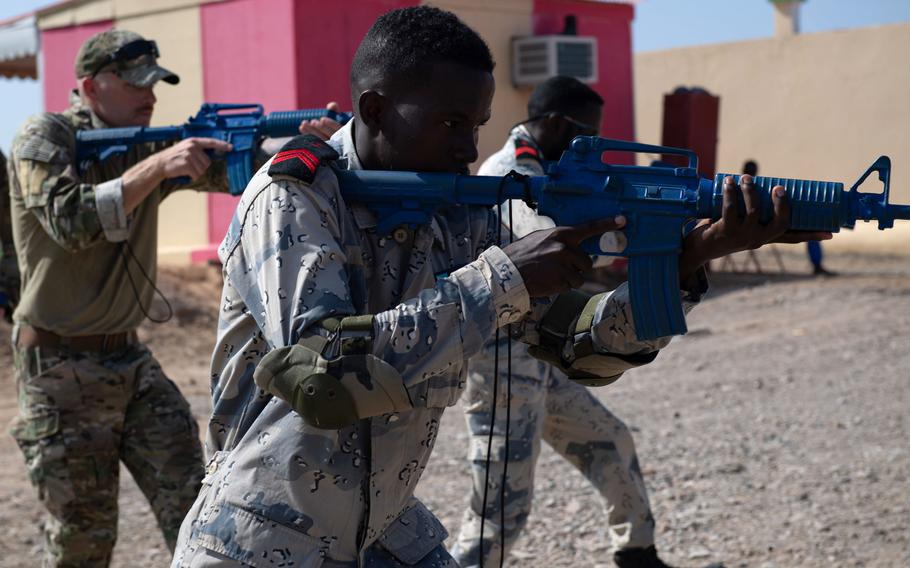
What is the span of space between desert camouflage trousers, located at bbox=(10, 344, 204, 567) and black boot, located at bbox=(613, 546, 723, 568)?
69.0 inches

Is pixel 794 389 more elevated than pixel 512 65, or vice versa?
pixel 512 65

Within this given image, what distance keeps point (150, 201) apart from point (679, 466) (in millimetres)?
3304

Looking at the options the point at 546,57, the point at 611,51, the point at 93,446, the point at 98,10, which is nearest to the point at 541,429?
the point at 93,446

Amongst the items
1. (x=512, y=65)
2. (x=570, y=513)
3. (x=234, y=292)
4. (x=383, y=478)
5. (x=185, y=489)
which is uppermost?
(x=512, y=65)

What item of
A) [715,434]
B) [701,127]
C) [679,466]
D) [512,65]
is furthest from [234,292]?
[701,127]

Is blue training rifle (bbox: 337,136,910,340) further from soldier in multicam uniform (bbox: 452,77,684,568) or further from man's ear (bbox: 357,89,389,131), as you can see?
soldier in multicam uniform (bbox: 452,77,684,568)

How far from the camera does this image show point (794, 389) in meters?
8.18

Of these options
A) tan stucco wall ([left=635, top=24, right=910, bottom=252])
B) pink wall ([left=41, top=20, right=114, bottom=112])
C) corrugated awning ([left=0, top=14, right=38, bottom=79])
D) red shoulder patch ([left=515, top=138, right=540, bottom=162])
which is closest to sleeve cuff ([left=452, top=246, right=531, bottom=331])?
red shoulder patch ([left=515, top=138, right=540, bottom=162])

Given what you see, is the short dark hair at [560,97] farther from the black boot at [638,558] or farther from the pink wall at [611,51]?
the pink wall at [611,51]

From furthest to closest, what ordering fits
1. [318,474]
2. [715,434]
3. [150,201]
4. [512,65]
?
[512,65]
[715,434]
[150,201]
[318,474]

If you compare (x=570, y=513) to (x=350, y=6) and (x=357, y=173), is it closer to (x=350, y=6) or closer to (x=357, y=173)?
(x=357, y=173)

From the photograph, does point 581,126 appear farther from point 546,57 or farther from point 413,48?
point 546,57

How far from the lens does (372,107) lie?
7.58 ft

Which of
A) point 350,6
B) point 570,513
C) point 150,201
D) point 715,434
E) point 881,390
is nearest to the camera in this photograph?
point 150,201
